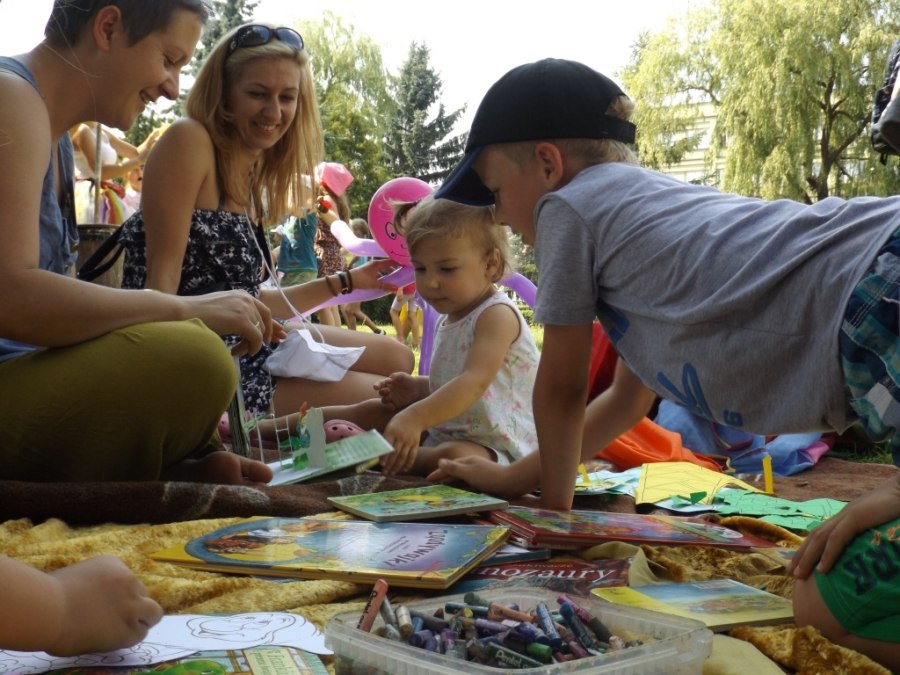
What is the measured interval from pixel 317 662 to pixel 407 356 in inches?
86.6

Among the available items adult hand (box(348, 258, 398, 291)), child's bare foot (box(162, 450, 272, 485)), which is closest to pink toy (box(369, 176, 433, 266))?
adult hand (box(348, 258, 398, 291))

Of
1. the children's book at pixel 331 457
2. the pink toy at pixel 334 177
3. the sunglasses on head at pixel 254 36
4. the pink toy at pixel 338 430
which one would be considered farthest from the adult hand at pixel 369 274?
the pink toy at pixel 334 177

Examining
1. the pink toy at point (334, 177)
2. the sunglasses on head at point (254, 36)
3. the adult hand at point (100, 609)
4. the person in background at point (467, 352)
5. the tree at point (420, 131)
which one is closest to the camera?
the adult hand at point (100, 609)

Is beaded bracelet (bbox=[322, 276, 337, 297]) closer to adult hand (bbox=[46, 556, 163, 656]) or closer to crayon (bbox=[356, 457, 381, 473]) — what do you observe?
crayon (bbox=[356, 457, 381, 473])

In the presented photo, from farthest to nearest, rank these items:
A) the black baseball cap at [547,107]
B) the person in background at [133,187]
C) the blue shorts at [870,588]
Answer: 1. the person in background at [133,187]
2. the black baseball cap at [547,107]
3. the blue shorts at [870,588]

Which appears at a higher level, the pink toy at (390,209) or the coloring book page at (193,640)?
the pink toy at (390,209)

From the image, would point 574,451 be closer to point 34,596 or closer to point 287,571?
A: point 287,571

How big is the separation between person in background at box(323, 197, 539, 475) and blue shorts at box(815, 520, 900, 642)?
109 cm

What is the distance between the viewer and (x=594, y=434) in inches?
69.4

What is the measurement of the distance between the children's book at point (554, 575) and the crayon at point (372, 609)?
0.32m

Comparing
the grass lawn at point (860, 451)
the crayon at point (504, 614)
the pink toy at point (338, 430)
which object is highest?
the crayon at point (504, 614)

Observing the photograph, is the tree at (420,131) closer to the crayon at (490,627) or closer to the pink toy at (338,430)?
the pink toy at (338,430)

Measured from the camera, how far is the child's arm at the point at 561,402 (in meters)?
1.46

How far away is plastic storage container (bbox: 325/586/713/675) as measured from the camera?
2.27 feet
